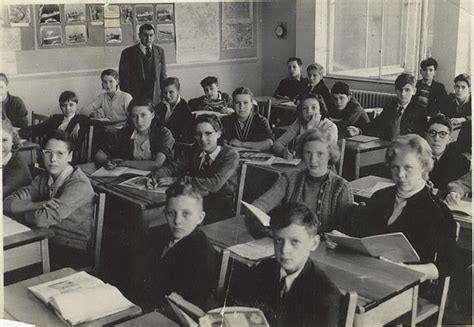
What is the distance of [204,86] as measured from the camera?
3455mm

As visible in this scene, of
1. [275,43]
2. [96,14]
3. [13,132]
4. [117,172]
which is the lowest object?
[117,172]

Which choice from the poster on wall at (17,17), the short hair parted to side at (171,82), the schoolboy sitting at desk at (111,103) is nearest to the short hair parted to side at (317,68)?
the short hair parted to side at (171,82)

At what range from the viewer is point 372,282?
1.52 m

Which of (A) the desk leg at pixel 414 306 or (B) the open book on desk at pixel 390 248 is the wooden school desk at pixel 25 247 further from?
(A) the desk leg at pixel 414 306

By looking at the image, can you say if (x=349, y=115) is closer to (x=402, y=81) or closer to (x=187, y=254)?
(x=402, y=81)

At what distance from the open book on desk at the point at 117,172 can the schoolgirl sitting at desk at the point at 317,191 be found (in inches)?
29.5

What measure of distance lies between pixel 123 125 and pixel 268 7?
1248 mm

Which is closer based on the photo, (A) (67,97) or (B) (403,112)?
(B) (403,112)

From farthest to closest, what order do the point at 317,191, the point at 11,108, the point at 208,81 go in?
the point at 208,81 → the point at 11,108 → the point at 317,191

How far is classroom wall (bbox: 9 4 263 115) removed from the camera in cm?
277

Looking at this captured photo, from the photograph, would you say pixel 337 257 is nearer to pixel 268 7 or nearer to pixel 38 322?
pixel 38 322

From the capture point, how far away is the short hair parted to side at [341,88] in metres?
2.80

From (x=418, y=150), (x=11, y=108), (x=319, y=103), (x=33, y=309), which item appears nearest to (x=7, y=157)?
(x=11, y=108)

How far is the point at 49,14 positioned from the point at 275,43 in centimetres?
105
